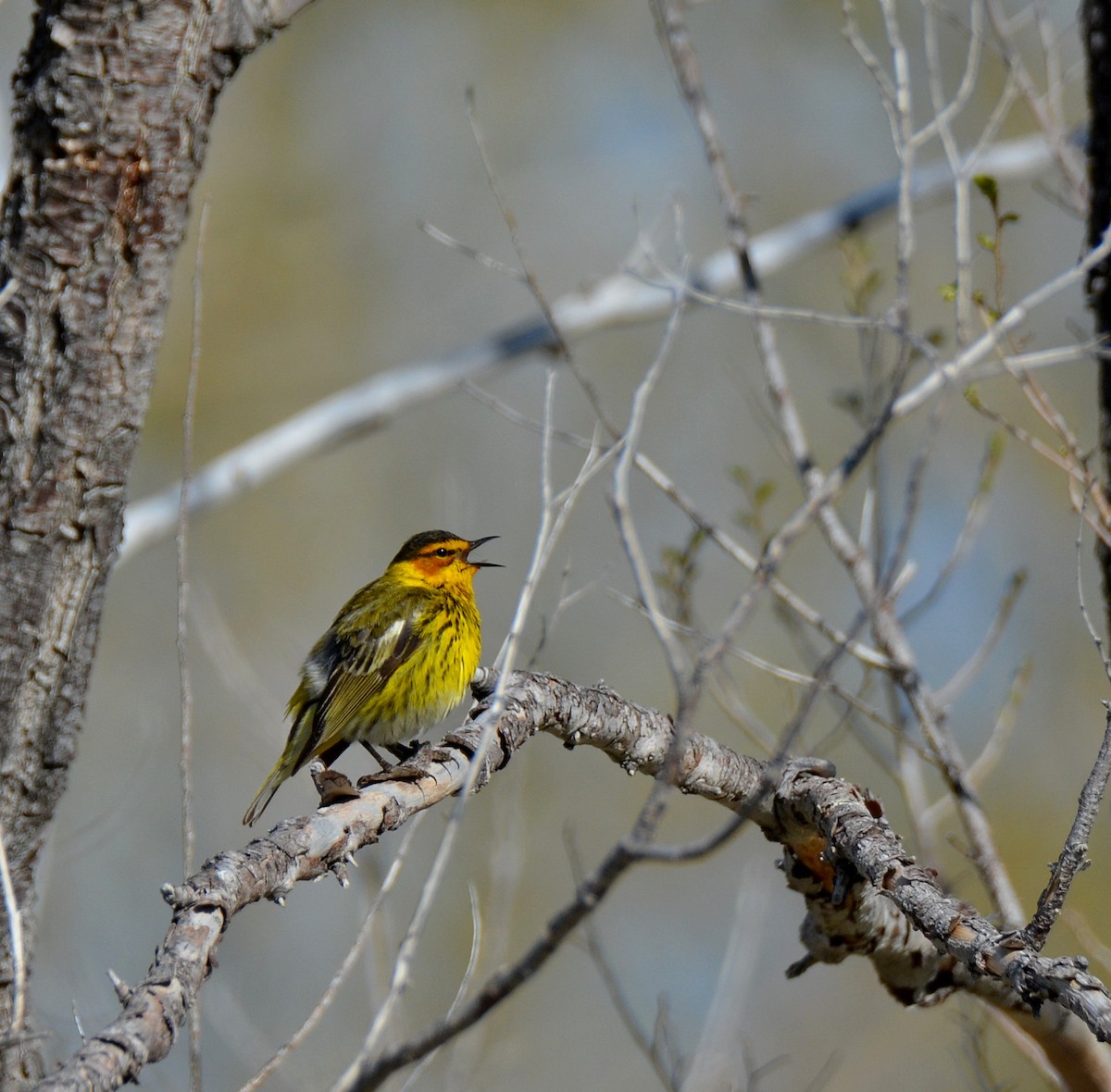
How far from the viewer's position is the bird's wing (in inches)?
202

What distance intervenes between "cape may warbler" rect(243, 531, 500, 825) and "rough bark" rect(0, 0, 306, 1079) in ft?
6.44

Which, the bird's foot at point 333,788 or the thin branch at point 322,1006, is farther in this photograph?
the bird's foot at point 333,788

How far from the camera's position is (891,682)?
4984mm

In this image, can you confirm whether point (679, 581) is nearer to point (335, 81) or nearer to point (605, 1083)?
point (605, 1083)

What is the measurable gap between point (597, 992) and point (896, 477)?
6191mm

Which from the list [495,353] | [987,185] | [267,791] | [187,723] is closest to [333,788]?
[187,723]

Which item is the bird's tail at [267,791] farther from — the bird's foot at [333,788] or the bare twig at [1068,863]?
the bare twig at [1068,863]

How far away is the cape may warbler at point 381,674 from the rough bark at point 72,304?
1963 millimetres

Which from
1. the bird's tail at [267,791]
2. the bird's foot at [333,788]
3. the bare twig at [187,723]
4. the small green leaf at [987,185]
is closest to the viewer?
the bare twig at [187,723]

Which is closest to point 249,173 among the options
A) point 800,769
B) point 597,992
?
point 597,992

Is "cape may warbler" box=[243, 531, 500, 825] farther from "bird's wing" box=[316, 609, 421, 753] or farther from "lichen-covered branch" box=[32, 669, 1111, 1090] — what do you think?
"lichen-covered branch" box=[32, 669, 1111, 1090]

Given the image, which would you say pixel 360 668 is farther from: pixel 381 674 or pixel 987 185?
pixel 987 185

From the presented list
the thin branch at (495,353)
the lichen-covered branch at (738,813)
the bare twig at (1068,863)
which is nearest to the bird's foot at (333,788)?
the lichen-covered branch at (738,813)

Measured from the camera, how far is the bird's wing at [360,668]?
16.8 ft
